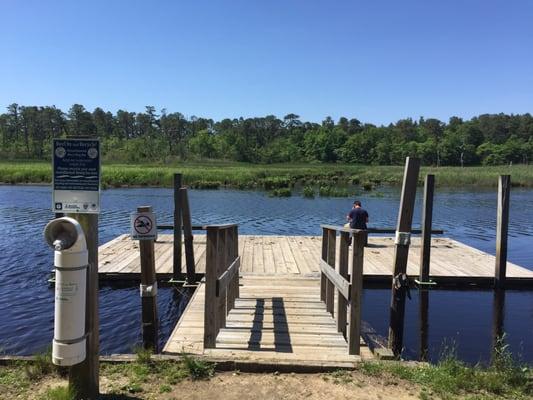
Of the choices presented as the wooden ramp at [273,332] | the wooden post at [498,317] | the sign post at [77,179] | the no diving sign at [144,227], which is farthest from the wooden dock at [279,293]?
the sign post at [77,179]

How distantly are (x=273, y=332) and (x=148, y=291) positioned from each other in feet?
5.68

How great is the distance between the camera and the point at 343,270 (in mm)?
6234

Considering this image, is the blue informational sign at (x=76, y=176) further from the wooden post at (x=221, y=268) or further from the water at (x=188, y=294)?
the water at (x=188, y=294)

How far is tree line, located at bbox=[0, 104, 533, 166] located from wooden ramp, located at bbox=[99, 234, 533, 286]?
8641cm

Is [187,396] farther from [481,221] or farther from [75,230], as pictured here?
[481,221]

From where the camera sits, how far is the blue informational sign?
12.2 feet

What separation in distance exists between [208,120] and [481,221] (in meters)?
133

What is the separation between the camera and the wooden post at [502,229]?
1048 centimetres

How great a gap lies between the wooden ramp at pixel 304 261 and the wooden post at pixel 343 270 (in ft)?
12.3

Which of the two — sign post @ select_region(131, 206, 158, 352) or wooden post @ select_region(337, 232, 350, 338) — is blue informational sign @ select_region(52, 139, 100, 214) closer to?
sign post @ select_region(131, 206, 158, 352)

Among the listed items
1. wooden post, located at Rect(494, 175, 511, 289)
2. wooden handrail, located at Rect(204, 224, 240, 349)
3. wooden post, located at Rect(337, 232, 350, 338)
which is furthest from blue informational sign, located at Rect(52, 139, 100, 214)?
wooden post, located at Rect(494, 175, 511, 289)

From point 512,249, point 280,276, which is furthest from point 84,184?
point 512,249

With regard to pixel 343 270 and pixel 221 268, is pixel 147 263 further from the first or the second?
pixel 343 270

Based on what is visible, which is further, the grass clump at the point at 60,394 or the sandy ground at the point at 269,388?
the sandy ground at the point at 269,388
